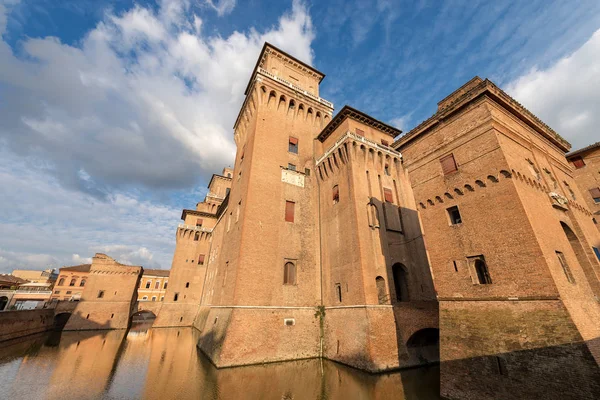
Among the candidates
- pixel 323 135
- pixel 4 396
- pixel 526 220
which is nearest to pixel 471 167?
pixel 526 220

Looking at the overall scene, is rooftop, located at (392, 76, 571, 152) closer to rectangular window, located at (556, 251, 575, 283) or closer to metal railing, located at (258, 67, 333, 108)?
rectangular window, located at (556, 251, 575, 283)

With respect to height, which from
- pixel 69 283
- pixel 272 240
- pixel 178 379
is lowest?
pixel 178 379

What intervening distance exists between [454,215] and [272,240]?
11.8m

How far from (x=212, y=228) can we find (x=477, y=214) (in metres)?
35.9

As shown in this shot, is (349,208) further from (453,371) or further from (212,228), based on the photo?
(212,228)

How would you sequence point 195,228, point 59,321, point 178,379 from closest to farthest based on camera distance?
point 178,379
point 59,321
point 195,228

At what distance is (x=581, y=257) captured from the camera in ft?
35.8

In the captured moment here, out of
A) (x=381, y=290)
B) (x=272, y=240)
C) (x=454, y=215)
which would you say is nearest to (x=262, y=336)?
(x=272, y=240)

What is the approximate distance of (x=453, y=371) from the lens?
935 cm

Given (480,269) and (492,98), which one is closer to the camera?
(480,269)

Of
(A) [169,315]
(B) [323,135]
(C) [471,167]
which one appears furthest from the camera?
(A) [169,315]

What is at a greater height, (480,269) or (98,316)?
(480,269)

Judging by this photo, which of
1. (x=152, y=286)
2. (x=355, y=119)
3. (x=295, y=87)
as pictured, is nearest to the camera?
(x=355, y=119)

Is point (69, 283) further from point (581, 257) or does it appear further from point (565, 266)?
point (581, 257)
